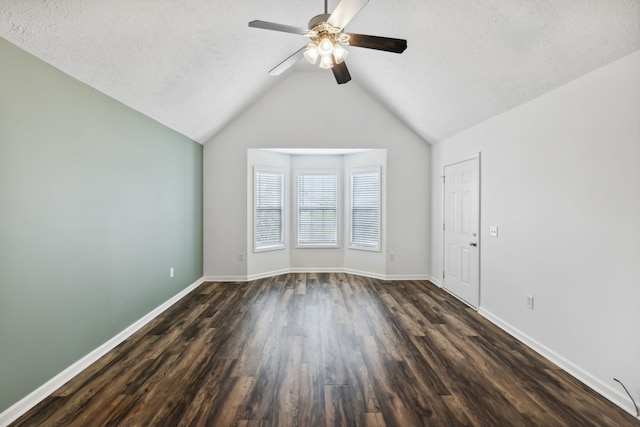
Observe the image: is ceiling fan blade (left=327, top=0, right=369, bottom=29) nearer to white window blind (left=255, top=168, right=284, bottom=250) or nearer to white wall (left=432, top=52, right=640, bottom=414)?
white wall (left=432, top=52, right=640, bottom=414)

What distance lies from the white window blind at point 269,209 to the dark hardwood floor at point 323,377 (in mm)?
1944

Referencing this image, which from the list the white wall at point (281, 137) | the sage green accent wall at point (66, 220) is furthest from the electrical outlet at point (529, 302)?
the sage green accent wall at point (66, 220)

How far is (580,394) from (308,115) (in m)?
4.79

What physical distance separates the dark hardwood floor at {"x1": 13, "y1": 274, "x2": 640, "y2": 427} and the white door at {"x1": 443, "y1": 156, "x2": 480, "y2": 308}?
546 mm

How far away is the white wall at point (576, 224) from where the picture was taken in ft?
6.63

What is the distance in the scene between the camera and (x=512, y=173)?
3.18 meters

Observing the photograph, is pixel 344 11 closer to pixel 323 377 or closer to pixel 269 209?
pixel 323 377

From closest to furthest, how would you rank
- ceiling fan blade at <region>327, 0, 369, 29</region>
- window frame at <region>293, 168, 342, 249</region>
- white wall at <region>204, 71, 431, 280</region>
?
1. ceiling fan blade at <region>327, 0, 369, 29</region>
2. white wall at <region>204, 71, 431, 280</region>
3. window frame at <region>293, 168, 342, 249</region>

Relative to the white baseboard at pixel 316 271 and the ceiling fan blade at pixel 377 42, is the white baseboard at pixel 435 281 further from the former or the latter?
the ceiling fan blade at pixel 377 42

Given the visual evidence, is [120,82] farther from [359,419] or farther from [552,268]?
[552,268]

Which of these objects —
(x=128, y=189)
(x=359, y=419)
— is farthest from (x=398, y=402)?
(x=128, y=189)

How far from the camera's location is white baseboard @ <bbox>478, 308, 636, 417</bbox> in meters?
2.00

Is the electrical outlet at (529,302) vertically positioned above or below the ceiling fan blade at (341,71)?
below

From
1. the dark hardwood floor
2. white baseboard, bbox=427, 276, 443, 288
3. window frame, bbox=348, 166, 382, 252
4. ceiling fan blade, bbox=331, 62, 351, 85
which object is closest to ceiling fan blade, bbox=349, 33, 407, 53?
ceiling fan blade, bbox=331, 62, 351, 85
